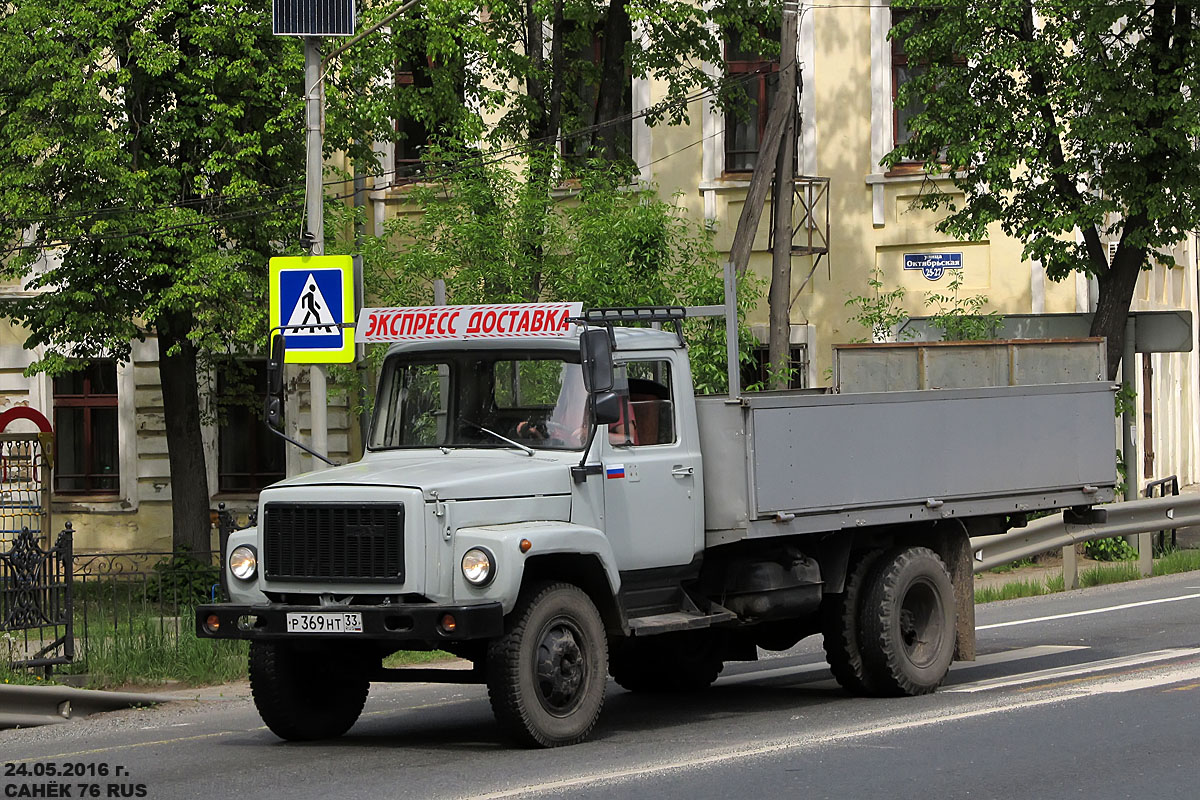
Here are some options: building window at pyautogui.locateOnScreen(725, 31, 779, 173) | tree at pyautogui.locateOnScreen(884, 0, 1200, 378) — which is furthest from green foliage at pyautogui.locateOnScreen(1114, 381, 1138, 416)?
building window at pyautogui.locateOnScreen(725, 31, 779, 173)

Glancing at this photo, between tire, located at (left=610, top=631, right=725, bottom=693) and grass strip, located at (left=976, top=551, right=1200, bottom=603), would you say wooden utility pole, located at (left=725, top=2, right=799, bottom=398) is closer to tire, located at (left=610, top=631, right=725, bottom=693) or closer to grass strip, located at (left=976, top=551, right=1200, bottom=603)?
grass strip, located at (left=976, top=551, right=1200, bottom=603)

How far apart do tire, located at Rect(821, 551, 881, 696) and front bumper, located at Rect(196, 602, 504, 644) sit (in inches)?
130

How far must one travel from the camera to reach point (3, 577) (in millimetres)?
14469

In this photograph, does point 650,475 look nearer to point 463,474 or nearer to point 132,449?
point 463,474

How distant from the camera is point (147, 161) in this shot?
23.3 metres

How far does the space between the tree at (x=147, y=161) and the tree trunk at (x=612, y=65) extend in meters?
5.40

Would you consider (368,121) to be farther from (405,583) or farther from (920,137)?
(405,583)

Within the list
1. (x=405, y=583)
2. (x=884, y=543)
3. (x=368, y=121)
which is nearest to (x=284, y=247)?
(x=368, y=121)

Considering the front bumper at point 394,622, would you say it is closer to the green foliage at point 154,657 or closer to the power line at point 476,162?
the green foliage at point 154,657

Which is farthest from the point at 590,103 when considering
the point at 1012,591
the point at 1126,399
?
the point at 1012,591

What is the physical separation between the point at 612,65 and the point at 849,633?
16164 millimetres

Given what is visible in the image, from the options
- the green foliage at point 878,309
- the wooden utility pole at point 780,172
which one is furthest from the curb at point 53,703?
the green foliage at point 878,309

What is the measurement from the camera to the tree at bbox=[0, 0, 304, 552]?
22188 mm

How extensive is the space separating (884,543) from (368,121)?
45.9 feet
